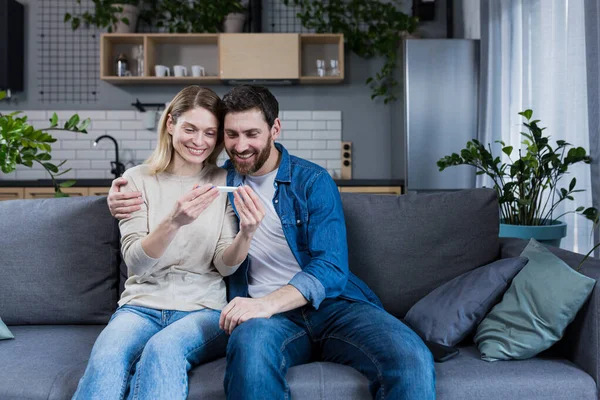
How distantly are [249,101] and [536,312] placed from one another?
1064 mm

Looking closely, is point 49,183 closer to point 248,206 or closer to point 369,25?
point 369,25

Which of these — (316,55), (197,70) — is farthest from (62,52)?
(316,55)

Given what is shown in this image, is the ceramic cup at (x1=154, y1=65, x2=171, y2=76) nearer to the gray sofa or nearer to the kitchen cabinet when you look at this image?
the kitchen cabinet

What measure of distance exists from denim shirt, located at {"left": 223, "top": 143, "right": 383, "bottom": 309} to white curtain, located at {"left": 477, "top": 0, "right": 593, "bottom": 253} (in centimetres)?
147

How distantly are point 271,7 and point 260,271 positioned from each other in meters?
3.86

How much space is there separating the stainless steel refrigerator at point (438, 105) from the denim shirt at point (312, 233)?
246 cm


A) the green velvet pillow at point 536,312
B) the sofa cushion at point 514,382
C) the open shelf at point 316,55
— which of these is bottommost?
the sofa cushion at point 514,382

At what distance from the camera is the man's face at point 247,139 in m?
1.83

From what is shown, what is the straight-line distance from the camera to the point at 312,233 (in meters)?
1.83

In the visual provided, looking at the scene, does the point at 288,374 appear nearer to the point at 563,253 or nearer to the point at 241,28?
the point at 563,253

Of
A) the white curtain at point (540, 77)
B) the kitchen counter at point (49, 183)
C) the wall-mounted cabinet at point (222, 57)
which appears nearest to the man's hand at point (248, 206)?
the white curtain at point (540, 77)

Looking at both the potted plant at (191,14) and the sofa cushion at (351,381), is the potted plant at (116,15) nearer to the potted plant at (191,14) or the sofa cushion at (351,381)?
the potted plant at (191,14)

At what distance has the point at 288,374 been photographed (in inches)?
→ 62.4

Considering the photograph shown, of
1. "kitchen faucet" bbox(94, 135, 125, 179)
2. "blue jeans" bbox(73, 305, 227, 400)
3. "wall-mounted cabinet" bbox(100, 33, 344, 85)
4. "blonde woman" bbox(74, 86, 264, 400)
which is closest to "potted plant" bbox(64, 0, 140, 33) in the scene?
"wall-mounted cabinet" bbox(100, 33, 344, 85)
